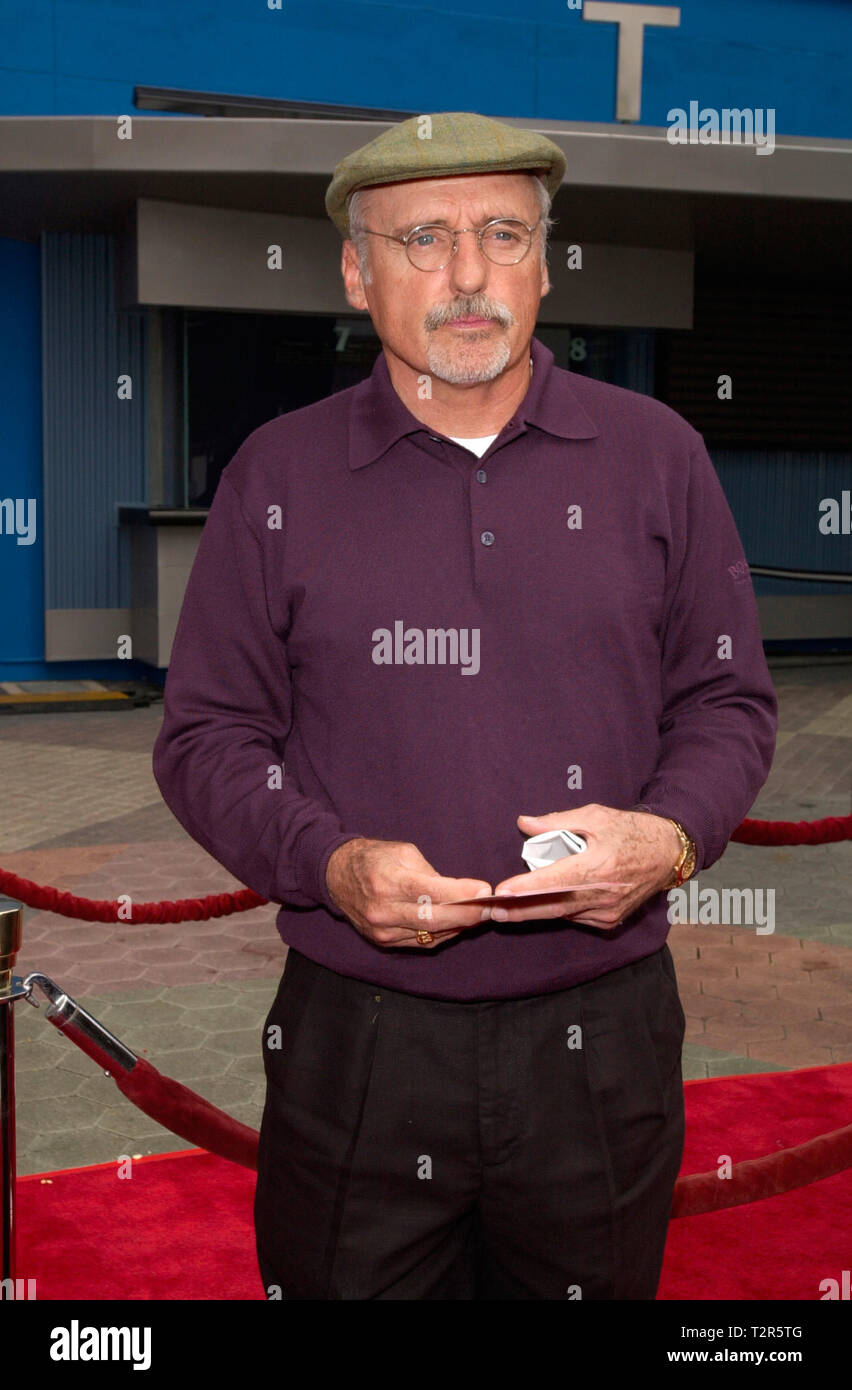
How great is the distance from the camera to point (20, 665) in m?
13.5

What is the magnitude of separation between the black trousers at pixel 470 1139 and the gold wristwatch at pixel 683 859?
19 cm

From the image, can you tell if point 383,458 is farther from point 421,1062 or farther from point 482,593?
point 421,1062

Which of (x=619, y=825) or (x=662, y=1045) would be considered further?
(x=662, y=1045)

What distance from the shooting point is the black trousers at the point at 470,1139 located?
201 centimetres

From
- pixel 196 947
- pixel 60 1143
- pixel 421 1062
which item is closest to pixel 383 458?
pixel 421 1062

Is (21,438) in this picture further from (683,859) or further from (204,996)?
(683,859)

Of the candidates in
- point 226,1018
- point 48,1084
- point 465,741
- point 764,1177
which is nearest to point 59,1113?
point 48,1084

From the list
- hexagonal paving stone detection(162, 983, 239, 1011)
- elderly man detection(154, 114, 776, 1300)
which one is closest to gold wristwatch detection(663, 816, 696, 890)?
elderly man detection(154, 114, 776, 1300)

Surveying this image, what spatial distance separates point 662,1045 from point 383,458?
3.26 ft

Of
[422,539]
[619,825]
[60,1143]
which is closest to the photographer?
[619,825]

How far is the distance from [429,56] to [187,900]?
12038 mm

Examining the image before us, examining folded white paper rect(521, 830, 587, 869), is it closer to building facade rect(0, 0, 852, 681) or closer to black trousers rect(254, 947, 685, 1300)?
black trousers rect(254, 947, 685, 1300)

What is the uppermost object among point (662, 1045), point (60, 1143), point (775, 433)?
point (775, 433)
